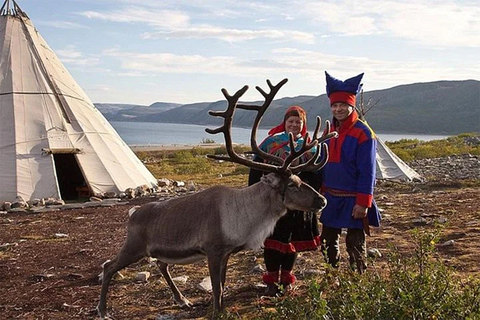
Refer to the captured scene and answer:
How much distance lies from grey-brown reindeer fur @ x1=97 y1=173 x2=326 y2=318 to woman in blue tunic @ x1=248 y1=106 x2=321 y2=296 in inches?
15.2

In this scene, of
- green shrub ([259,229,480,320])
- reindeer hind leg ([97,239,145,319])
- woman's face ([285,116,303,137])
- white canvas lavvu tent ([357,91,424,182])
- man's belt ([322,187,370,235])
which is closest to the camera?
green shrub ([259,229,480,320])

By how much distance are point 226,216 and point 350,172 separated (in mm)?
1293

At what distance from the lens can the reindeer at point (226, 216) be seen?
4930 mm

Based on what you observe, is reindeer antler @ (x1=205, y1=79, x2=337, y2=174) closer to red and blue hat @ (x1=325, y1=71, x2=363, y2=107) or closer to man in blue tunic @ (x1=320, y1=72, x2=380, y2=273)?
man in blue tunic @ (x1=320, y1=72, x2=380, y2=273)

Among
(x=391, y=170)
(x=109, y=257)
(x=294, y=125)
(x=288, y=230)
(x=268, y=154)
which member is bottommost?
(x=109, y=257)

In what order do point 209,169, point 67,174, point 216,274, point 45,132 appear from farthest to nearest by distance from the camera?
point 209,169, point 67,174, point 45,132, point 216,274

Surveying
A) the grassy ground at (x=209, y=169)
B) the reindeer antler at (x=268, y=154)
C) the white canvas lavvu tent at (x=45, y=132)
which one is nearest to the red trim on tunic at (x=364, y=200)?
the reindeer antler at (x=268, y=154)

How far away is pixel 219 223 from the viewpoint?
494cm

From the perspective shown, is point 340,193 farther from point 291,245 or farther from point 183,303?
point 183,303

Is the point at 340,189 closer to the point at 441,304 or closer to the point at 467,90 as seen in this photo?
the point at 441,304

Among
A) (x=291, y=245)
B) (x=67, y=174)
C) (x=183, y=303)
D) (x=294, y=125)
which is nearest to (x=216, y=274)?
(x=183, y=303)

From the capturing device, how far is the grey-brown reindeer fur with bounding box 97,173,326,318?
4922 mm

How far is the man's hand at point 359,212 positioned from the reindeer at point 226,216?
0.30 metres

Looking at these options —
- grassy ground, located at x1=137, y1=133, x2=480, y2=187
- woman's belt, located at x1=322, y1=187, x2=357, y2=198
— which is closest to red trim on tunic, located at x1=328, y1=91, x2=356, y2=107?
woman's belt, located at x1=322, y1=187, x2=357, y2=198
